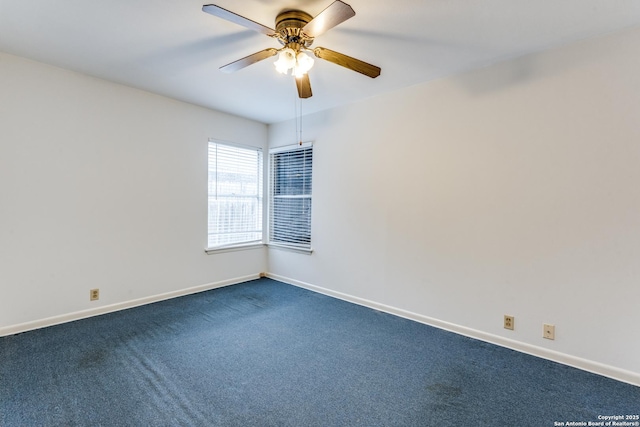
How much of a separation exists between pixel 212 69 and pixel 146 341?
258cm

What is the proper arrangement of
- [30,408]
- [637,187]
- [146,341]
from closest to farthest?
[30,408] → [637,187] → [146,341]

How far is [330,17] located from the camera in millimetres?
1665

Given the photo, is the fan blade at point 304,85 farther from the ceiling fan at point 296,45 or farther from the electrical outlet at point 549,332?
the electrical outlet at point 549,332

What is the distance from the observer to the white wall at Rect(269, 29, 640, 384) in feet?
7.13

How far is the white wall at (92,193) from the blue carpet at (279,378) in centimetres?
48

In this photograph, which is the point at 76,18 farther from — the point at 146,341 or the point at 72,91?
the point at 146,341

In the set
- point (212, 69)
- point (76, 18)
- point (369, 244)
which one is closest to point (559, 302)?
point (369, 244)

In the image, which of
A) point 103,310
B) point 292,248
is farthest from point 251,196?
point 103,310

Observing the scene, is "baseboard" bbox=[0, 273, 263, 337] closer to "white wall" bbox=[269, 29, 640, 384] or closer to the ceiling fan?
"white wall" bbox=[269, 29, 640, 384]

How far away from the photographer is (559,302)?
240cm

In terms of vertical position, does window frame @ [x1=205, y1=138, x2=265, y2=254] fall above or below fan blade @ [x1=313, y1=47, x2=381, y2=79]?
below

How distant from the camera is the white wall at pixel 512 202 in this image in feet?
7.13

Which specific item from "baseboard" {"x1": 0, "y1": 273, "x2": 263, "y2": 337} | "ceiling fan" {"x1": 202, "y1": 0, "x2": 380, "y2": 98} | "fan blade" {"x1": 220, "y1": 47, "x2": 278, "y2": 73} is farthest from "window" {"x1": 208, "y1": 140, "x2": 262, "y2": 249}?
"ceiling fan" {"x1": 202, "y1": 0, "x2": 380, "y2": 98}

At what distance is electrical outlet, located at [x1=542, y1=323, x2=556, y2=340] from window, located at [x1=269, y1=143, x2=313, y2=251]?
2.74 metres
